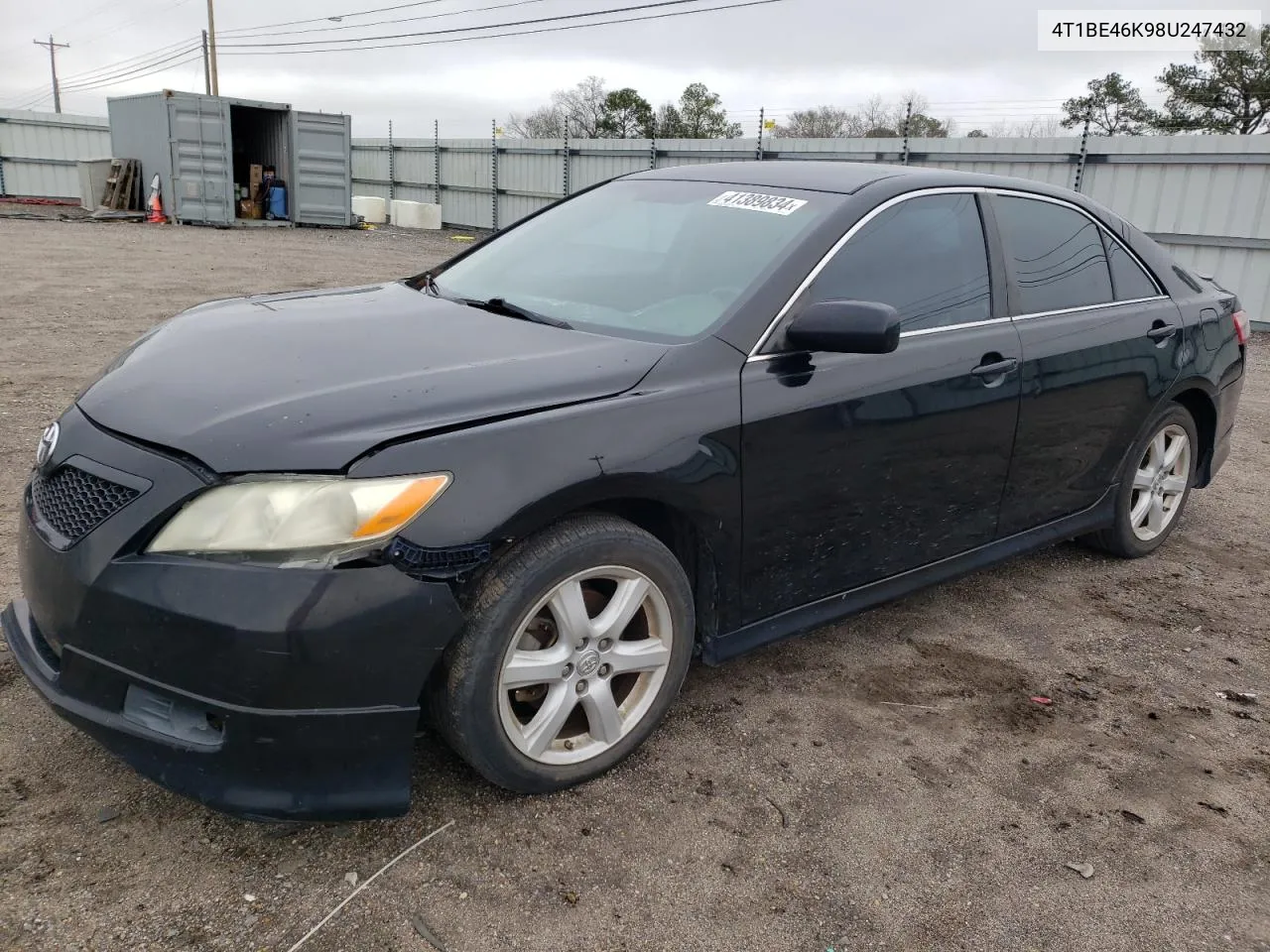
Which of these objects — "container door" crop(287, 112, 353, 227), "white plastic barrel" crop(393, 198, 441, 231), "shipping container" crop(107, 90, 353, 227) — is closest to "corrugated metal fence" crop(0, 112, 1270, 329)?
"white plastic barrel" crop(393, 198, 441, 231)

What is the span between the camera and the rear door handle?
11.2 ft

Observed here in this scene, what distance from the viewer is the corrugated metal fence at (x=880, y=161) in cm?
1256

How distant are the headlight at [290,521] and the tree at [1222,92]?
34362 millimetres

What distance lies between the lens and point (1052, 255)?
3.93 metres

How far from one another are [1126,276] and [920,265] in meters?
1.42

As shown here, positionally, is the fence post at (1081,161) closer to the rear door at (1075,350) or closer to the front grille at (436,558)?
the rear door at (1075,350)

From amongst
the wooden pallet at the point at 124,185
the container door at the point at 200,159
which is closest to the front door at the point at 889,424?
the container door at the point at 200,159

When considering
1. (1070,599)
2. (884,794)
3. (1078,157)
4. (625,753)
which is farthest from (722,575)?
(1078,157)

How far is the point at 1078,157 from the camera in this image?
553 inches

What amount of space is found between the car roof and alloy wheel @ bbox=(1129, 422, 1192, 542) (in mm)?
1374

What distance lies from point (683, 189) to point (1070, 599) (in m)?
2.32

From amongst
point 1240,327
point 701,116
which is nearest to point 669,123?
point 701,116

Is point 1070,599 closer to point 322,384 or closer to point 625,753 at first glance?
point 625,753

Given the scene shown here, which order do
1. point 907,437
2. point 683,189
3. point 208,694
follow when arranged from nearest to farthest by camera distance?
point 208,694, point 907,437, point 683,189
